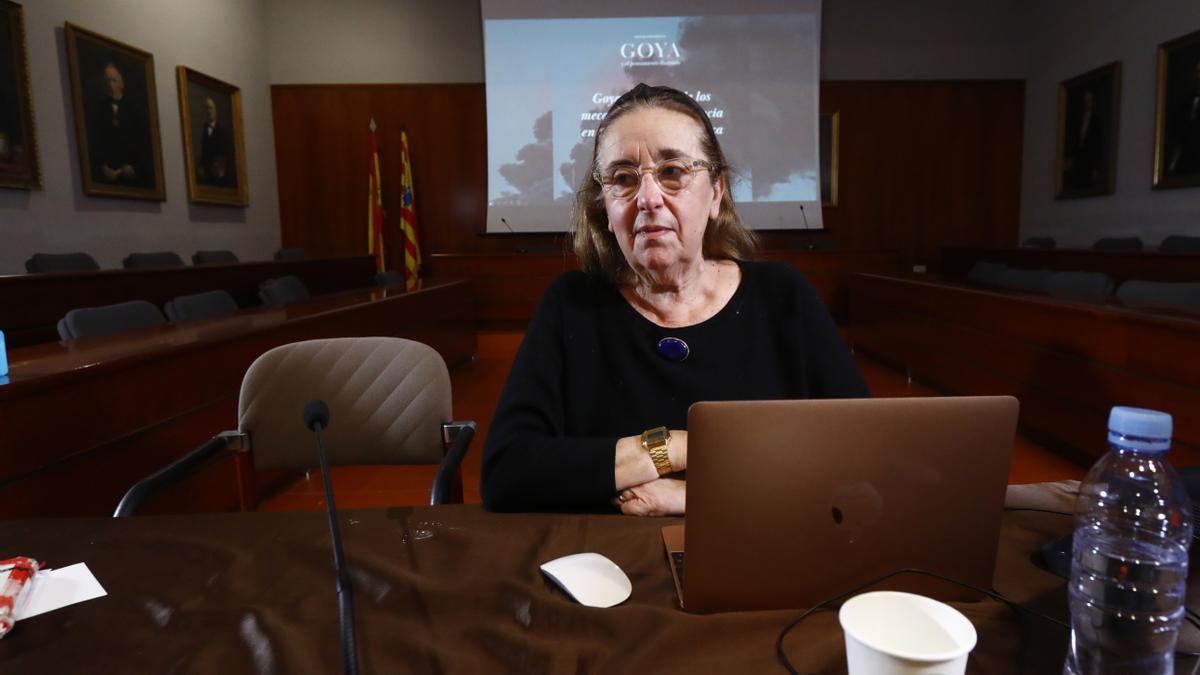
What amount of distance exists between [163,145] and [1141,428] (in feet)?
24.7

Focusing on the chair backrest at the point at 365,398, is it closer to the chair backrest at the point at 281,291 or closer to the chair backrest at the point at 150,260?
the chair backrest at the point at 281,291

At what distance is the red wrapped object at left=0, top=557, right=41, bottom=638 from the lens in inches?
29.2

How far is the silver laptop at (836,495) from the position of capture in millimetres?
676

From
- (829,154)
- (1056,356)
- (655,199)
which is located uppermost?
(829,154)

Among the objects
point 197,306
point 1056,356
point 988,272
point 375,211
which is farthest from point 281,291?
point 988,272

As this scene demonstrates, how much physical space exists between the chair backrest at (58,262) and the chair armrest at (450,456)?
435 centimetres

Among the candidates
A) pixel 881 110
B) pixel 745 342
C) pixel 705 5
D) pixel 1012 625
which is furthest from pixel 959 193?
pixel 1012 625

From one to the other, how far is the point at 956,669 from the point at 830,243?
820 centimetres

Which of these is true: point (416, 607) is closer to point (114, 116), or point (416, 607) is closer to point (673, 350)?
point (673, 350)

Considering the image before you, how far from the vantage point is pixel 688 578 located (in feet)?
2.41

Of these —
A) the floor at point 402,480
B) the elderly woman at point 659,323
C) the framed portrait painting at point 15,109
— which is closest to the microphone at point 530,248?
the floor at point 402,480

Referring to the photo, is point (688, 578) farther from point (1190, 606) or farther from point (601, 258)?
point (601, 258)

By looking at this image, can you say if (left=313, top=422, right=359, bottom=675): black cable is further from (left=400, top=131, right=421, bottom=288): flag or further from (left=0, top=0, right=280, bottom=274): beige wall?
(left=400, top=131, right=421, bottom=288): flag

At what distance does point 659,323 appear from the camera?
1.40 m
